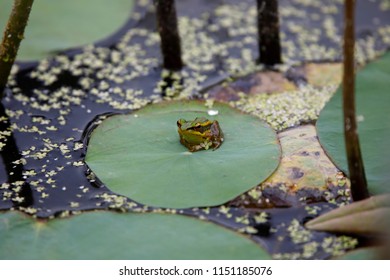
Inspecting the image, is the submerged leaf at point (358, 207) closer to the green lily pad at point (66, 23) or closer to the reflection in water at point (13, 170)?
the reflection in water at point (13, 170)

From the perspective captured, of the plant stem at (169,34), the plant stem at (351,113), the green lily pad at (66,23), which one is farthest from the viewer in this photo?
the green lily pad at (66,23)

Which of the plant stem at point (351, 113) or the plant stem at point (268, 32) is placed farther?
the plant stem at point (268, 32)

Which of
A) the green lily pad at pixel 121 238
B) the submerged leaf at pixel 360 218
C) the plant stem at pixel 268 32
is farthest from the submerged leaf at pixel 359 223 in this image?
the plant stem at pixel 268 32

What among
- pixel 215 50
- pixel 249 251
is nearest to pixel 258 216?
pixel 249 251

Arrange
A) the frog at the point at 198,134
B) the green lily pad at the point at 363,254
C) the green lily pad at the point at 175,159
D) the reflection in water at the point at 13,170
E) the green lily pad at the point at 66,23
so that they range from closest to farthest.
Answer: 1. the green lily pad at the point at 363,254
2. the green lily pad at the point at 175,159
3. the reflection in water at the point at 13,170
4. the frog at the point at 198,134
5. the green lily pad at the point at 66,23

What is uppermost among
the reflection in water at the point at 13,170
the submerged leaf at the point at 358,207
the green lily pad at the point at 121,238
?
the reflection in water at the point at 13,170
